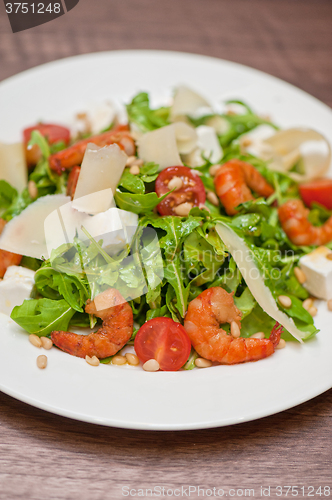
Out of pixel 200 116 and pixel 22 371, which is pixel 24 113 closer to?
pixel 200 116

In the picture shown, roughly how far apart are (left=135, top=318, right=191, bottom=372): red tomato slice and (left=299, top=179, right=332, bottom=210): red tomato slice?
66.1 inches

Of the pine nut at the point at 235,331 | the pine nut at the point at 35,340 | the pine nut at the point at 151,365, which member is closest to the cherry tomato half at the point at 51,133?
the pine nut at the point at 35,340

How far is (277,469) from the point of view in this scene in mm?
1897

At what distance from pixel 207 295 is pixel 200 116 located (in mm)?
1828

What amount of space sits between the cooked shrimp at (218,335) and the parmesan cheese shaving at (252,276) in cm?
8

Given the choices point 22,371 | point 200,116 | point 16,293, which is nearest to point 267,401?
point 22,371

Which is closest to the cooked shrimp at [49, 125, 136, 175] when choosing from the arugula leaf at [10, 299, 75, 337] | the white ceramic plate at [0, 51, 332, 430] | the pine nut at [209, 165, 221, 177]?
the pine nut at [209, 165, 221, 177]

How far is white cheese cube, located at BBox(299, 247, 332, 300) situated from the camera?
2.54m

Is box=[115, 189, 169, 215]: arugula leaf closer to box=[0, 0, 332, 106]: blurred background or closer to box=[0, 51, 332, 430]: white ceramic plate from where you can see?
box=[0, 51, 332, 430]: white ceramic plate

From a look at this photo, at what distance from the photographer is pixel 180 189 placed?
2541 mm

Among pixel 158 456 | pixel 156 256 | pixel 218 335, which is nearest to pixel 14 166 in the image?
pixel 156 256

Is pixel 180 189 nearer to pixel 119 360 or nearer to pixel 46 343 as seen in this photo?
pixel 119 360

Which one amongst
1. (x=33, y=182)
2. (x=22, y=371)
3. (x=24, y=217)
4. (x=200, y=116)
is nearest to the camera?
(x=22, y=371)

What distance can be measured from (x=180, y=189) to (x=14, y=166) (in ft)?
4.14
